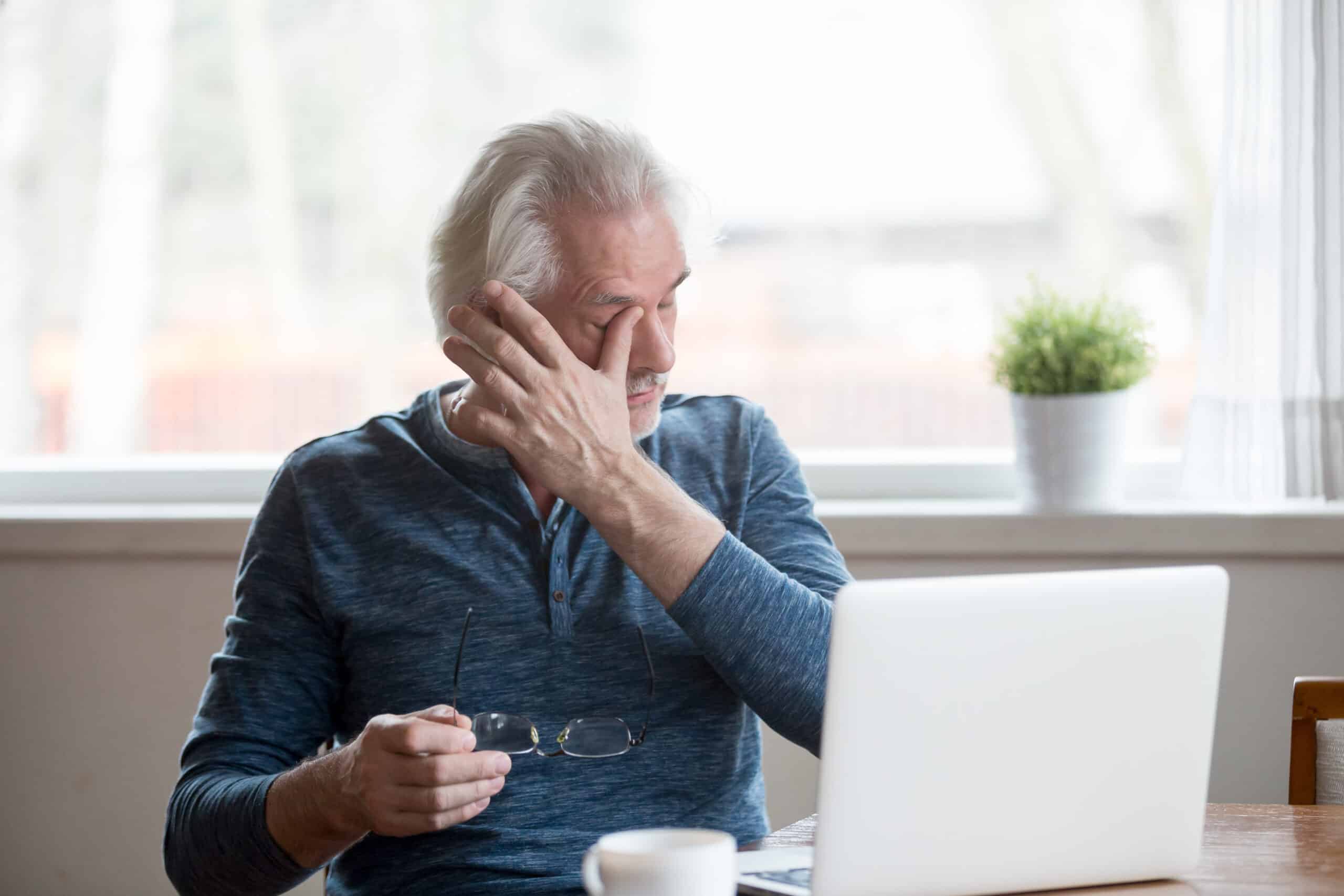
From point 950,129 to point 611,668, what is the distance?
1.32 meters

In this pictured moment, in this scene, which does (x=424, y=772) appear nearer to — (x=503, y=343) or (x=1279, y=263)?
(x=503, y=343)

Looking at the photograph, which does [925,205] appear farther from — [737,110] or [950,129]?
[737,110]

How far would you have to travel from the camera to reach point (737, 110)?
7.50 feet

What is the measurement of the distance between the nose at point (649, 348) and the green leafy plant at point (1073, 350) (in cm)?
81

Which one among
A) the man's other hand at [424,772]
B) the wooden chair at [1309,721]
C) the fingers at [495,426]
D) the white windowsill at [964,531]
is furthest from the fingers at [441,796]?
the white windowsill at [964,531]

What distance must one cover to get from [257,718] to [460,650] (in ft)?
0.72

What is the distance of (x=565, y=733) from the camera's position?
123 centimetres

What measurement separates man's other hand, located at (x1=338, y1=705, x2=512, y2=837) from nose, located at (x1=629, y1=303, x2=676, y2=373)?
473mm

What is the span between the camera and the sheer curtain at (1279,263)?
1.92 meters

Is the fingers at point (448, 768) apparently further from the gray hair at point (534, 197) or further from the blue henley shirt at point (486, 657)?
the gray hair at point (534, 197)

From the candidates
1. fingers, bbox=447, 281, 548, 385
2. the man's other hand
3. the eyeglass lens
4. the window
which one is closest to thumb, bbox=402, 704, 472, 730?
the man's other hand

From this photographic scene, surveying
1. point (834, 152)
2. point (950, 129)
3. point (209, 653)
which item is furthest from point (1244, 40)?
point (209, 653)

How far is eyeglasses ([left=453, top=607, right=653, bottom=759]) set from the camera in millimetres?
1158

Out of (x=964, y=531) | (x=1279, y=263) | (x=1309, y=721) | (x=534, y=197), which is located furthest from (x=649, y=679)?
(x=1279, y=263)
